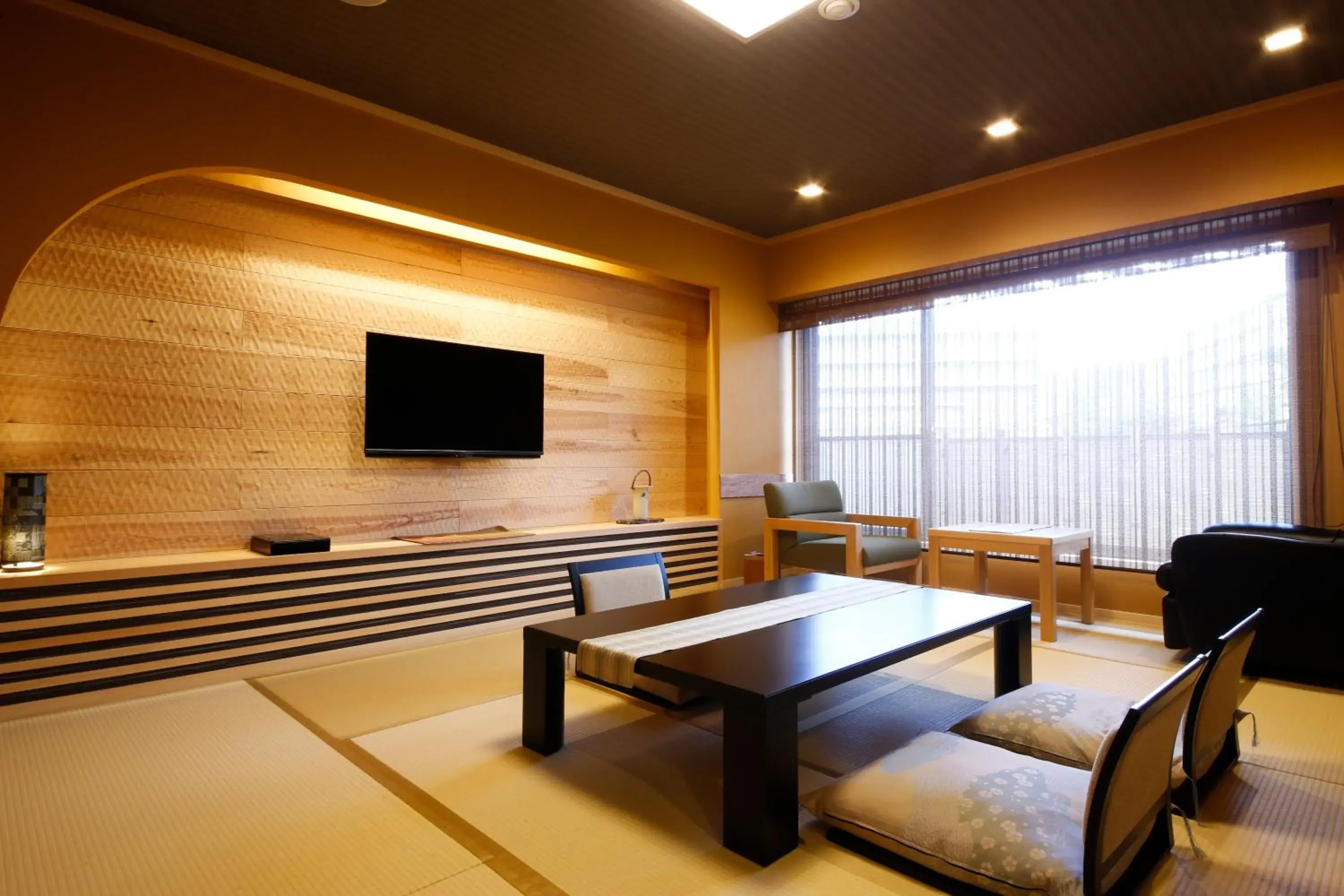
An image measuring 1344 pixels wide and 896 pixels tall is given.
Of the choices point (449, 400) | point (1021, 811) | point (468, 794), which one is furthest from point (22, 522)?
point (1021, 811)

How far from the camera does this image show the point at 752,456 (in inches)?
233

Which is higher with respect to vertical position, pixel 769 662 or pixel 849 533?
pixel 849 533

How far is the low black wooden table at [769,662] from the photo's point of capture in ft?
6.00

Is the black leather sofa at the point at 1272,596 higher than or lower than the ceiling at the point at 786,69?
lower

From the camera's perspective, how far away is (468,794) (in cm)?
215

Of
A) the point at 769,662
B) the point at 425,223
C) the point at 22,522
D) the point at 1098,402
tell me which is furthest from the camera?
the point at 1098,402

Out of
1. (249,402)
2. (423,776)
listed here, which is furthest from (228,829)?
(249,402)

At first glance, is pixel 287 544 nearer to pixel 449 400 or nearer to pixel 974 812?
pixel 449 400

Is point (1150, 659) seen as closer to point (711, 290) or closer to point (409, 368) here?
point (711, 290)

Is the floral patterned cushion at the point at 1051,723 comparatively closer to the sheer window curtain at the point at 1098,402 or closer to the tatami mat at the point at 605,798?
the tatami mat at the point at 605,798

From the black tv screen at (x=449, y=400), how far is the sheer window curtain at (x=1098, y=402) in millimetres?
2626

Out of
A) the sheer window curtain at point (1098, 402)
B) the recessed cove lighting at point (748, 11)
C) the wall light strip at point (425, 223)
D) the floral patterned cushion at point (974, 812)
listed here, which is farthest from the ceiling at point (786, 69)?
the floral patterned cushion at point (974, 812)

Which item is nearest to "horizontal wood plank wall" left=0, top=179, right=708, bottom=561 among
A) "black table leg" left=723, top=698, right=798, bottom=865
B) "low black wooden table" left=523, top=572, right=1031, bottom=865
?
"low black wooden table" left=523, top=572, right=1031, bottom=865

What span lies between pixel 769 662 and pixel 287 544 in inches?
99.4
